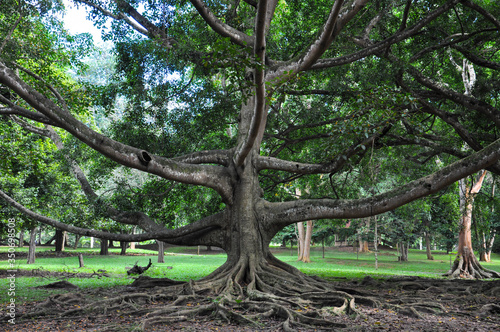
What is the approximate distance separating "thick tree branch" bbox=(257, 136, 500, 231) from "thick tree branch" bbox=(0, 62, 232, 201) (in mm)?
1822

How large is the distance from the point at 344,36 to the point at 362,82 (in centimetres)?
207

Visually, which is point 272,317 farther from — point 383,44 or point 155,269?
point 155,269

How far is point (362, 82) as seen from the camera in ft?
35.6

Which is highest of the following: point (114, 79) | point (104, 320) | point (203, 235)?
point (114, 79)

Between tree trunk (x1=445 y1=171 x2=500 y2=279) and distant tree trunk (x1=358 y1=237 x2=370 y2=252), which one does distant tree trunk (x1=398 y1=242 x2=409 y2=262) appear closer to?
distant tree trunk (x1=358 y1=237 x2=370 y2=252)

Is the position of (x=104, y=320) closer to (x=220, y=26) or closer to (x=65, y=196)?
(x=220, y=26)

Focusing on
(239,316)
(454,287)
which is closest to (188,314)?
(239,316)

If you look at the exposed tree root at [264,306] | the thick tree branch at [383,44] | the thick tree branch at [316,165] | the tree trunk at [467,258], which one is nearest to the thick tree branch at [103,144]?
the thick tree branch at [316,165]

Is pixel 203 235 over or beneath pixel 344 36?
beneath

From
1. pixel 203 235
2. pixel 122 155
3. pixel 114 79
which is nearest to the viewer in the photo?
pixel 122 155

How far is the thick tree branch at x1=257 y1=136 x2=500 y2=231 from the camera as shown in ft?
21.3

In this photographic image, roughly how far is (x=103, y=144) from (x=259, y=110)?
274cm

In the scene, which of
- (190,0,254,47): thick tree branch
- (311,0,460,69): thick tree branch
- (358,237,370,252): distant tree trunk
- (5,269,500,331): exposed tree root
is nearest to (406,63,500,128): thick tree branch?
(311,0,460,69): thick tree branch

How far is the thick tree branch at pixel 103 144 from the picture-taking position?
5.74m
